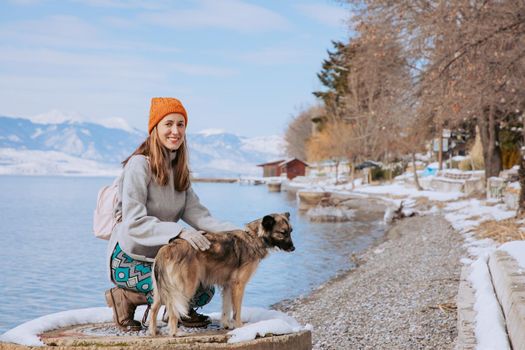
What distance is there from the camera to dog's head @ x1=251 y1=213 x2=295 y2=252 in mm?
4699

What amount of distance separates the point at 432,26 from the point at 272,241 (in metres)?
13.9

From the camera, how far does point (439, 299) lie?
10.6 m

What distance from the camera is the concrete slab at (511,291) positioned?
567cm

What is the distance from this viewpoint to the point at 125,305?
16.3 feet

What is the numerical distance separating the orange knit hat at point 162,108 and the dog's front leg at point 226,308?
1.23m

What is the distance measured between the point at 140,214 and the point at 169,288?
563 millimetres

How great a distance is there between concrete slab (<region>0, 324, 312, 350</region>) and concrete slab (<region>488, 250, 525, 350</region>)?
1.97 metres

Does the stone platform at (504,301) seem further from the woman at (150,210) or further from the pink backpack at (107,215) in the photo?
the pink backpack at (107,215)

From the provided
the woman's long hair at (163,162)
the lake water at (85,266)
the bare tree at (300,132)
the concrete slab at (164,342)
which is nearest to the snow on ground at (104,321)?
the concrete slab at (164,342)

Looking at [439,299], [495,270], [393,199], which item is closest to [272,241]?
[495,270]

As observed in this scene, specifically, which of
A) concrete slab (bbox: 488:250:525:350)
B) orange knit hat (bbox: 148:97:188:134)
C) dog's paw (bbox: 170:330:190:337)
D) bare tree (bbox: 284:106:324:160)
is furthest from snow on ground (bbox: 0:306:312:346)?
bare tree (bbox: 284:106:324:160)

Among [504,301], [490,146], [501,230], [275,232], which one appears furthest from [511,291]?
[490,146]

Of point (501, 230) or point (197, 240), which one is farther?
point (501, 230)

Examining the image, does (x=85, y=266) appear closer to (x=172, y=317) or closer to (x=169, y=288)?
(x=172, y=317)
